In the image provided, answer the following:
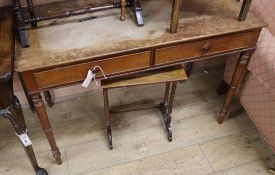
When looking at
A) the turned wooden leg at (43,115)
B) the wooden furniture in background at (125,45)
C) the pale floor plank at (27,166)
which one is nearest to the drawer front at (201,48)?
the wooden furniture in background at (125,45)

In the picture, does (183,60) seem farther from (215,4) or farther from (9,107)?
(9,107)

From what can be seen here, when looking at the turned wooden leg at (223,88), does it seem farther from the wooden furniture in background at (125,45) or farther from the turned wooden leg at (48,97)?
the turned wooden leg at (48,97)

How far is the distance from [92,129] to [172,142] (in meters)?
0.49

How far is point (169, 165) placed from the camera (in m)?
1.59

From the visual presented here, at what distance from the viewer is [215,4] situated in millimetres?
1393

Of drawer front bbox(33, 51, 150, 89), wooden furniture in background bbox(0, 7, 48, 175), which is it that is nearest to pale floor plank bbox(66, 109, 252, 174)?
wooden furniture in background bbox(0, 7, 48, 175)

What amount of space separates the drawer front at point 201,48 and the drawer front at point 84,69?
0.08m

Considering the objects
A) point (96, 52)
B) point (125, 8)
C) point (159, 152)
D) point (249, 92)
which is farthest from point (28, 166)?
point (249, 92)

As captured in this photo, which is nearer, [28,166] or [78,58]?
[78,58]

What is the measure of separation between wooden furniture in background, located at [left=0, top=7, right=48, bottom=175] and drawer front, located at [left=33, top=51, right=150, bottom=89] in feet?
0.34

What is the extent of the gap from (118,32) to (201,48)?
368 millimetres

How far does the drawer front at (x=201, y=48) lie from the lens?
123cm

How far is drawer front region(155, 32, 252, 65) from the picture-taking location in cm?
123

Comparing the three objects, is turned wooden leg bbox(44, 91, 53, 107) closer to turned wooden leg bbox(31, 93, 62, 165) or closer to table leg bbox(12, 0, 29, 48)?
turned wooden leg bbox(31, 93, 62, 165)
